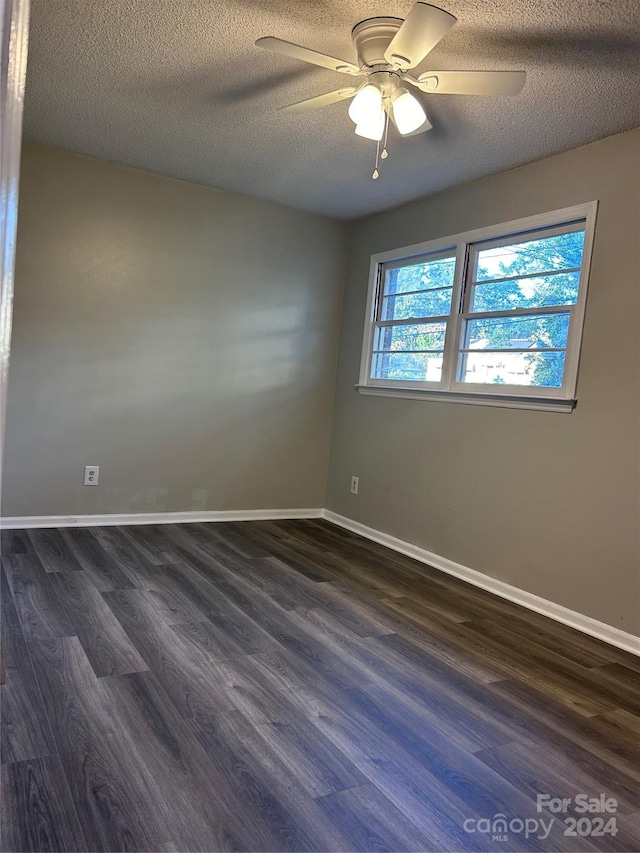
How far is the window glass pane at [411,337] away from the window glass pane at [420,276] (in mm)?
264

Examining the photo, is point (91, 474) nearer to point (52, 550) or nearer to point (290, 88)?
point (52, 550)

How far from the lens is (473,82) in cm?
204

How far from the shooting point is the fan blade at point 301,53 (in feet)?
6.22

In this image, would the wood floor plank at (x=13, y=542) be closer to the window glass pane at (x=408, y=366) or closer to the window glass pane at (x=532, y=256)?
the window glass pane at (x=408, y=366)

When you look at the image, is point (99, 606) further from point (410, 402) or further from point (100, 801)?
point (410, 402)

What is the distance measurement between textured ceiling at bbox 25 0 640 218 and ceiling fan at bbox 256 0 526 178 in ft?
0.32

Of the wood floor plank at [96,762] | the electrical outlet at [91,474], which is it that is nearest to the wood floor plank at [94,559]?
the electrical outlet at [91,474]

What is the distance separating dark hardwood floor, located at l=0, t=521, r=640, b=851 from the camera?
1.42 metres

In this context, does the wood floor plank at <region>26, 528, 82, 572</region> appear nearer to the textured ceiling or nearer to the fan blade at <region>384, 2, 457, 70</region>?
the textured ceiling

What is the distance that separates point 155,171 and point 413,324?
197cm

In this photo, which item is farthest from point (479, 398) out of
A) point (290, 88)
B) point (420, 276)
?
point (290, 88)

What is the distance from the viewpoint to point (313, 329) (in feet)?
15.1

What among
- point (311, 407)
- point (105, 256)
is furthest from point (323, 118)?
point (311, 407)

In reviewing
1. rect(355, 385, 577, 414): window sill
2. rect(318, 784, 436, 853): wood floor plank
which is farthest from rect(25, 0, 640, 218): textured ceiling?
rect(318, 784, 436, 853): wood floor plank
